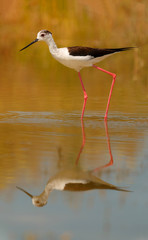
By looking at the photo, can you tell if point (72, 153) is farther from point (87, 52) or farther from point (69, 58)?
point (87, 52)

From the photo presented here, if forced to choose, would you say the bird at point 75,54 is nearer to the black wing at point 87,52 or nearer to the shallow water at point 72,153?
the black wing at point 87,52

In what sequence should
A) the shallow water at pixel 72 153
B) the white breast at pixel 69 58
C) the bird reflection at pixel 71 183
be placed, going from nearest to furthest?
the shallow water at pixel 72 153
the bird reflection at pixel 71 183
the white breast at pixel 69 58

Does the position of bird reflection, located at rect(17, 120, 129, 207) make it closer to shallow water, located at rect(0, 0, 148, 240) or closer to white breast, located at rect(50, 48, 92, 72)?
shallow water, located at rect(0, 0, 148, 240)

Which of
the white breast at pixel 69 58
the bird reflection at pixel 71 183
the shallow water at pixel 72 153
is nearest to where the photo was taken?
the shallow water at pixel 72 153

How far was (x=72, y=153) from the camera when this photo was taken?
5172 millimetres

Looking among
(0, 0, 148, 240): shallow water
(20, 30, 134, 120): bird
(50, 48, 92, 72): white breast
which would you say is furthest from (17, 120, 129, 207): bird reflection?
(50, 48, 92, 72): white breast

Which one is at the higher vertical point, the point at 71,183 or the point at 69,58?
the point at 71,183

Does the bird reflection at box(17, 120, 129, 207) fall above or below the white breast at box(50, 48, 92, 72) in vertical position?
above

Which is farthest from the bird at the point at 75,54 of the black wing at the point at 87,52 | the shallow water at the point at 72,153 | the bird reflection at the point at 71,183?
the bird reflection at the point at 71,183

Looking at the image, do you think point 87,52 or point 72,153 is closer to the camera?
point 72,153

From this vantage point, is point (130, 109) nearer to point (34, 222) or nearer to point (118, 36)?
point (34, 222)

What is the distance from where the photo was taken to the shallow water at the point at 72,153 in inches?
→ 134

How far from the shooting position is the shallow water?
341 centimetres

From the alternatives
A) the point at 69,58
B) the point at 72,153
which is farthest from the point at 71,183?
the point at 69,58
